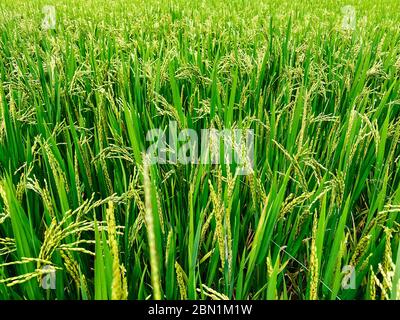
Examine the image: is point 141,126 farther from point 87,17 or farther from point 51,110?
point 87,17

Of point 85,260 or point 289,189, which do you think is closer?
point 85,260

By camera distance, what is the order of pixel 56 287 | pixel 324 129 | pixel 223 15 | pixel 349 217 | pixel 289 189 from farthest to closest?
1. pixel 223 15
2. pixel 324 129
3. pixel 289 189
4. pixel 349 217
5. pixel 56 287

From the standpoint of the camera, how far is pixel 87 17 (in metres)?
4.70

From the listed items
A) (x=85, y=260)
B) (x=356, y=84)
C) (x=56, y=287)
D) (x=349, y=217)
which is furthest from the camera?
(x=356, y=84)

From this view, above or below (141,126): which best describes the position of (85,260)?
below

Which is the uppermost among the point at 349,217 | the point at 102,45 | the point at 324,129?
the point at 102,45

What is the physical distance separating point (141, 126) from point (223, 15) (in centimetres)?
351

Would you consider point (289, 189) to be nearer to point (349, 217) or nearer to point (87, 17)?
point (349, 217)

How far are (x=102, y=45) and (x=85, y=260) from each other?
194 cm

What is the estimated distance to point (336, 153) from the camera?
1.40 m

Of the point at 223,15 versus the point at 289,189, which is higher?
the point at 223,15
